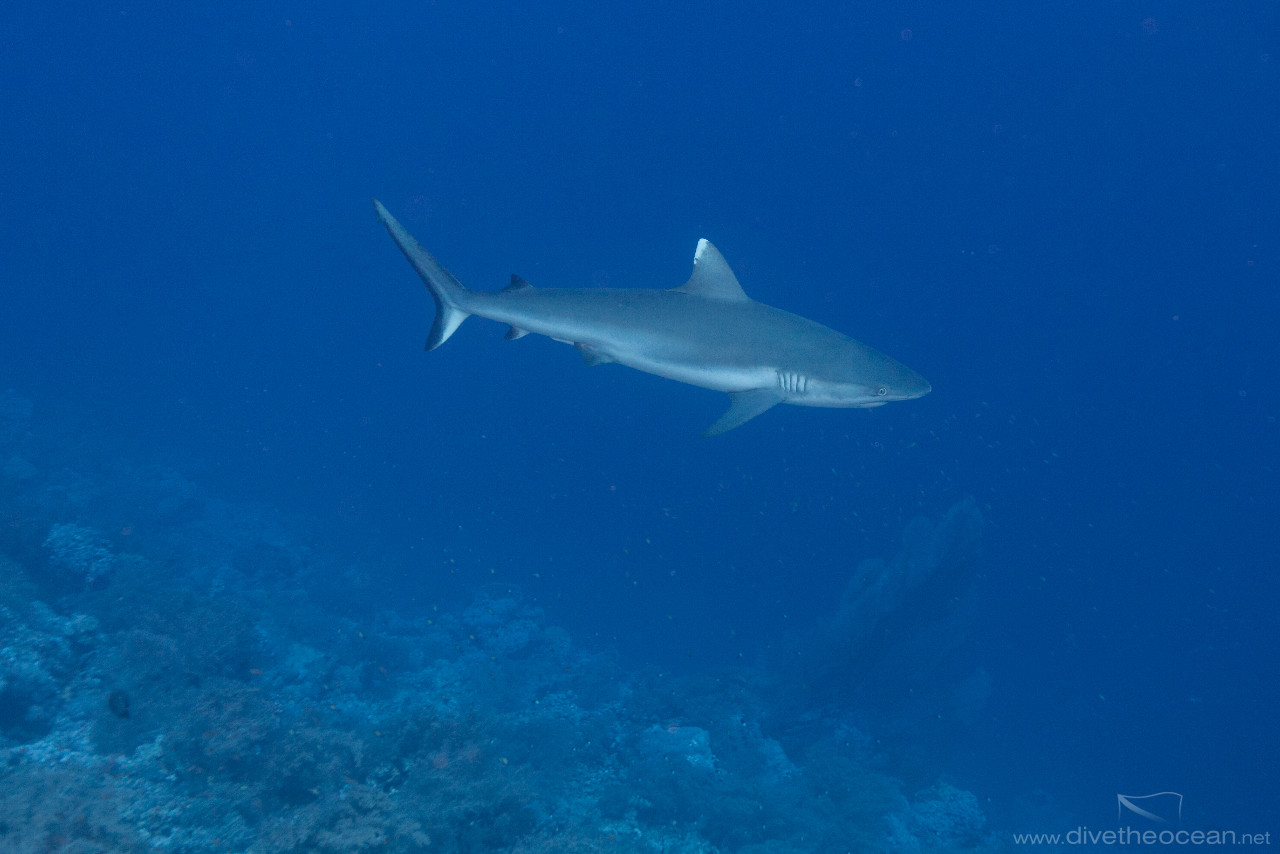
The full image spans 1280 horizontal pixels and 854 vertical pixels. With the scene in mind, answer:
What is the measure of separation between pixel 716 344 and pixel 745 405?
21.9 inches

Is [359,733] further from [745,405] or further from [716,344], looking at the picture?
[716,344]

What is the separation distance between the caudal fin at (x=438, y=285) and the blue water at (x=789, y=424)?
186 inches

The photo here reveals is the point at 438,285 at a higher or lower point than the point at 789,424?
lower

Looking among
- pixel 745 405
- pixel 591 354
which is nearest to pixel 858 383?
pixel 745 405

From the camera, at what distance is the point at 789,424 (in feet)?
100

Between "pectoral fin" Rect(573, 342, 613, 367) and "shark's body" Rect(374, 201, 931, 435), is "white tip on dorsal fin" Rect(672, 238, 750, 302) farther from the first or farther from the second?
"pectoral fin" Rect(573, 342, 613, 367)

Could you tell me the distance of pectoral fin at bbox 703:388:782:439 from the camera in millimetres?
4254

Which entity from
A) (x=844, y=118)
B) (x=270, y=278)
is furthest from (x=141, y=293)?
(x=844, y=118)

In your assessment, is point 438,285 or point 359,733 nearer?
point 438,285

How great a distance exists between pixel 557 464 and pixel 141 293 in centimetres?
11690

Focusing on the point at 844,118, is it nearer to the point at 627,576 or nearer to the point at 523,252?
the point at 523,252

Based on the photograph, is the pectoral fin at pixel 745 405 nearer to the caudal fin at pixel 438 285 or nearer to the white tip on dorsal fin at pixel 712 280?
the white tip on dorsal fin at pixel 712 280

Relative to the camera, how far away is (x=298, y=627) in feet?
47.5

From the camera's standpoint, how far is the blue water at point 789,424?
1888cm
